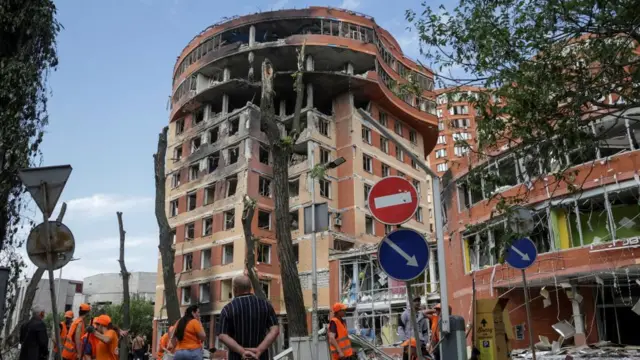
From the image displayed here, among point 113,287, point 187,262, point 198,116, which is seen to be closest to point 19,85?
point 187,262

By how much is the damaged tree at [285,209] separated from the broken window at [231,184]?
91.6 ft

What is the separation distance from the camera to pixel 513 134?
8.52 meters

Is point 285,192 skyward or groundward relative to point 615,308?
skyward

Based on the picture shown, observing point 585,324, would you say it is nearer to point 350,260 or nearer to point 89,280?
point 350,260

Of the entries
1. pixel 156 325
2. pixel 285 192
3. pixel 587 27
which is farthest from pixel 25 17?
pixel 156 325

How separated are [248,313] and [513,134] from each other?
208 inches

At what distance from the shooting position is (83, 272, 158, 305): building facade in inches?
2633

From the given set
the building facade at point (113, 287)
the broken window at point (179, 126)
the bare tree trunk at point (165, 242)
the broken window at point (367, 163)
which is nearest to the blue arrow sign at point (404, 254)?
the bare tree trunk at point (165, 242)

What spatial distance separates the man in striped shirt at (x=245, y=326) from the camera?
5.18 metres

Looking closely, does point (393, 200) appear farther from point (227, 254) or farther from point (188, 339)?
point (227, 254)

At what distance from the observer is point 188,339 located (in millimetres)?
8172

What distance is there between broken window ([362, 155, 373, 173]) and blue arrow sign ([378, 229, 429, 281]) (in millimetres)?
36741

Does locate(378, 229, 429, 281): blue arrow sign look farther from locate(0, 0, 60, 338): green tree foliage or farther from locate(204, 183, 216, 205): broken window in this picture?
locate(204, 183, 216, 205): broken window

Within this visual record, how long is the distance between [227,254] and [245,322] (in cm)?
3586
